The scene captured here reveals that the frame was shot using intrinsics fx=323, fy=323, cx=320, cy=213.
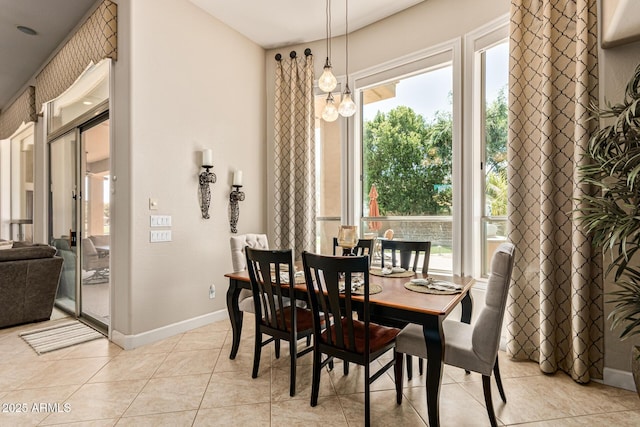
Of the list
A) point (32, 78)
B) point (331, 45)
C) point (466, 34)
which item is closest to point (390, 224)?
point (466, 34)

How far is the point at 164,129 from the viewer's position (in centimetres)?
316

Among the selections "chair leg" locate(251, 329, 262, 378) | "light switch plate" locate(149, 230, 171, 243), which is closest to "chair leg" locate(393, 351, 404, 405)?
"chair leg" locate(251, 329, 262, 378)

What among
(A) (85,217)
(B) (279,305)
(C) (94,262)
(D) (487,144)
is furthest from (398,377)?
(A) (85,217)

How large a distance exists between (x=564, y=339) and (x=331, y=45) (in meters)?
3.83

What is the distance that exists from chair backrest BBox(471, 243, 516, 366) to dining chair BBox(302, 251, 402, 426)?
517mm

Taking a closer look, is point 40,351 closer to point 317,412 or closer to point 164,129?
point 164,129

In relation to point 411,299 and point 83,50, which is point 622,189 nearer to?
point 411,299

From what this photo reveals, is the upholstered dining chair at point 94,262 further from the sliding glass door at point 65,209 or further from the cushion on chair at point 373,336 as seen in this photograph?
the cushion on chair at point 373,336

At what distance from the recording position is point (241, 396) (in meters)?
2.15

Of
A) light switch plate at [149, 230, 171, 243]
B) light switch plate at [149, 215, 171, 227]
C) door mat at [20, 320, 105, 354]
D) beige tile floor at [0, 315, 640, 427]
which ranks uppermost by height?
light switch plate at [149, 215, 171, 227]

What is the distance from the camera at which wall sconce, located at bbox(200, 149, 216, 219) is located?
3.45 meters

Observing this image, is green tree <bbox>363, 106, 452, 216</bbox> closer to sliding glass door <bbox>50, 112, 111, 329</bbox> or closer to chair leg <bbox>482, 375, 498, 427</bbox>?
chair leg <bbox>482, 375, 498, 427</bbox>

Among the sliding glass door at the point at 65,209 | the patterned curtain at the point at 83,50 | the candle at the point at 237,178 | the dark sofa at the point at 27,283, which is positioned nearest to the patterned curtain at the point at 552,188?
the candle at the point at 237,178

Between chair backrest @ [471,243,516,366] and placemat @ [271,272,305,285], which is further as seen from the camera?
placemat @ [271,272,305,285]
